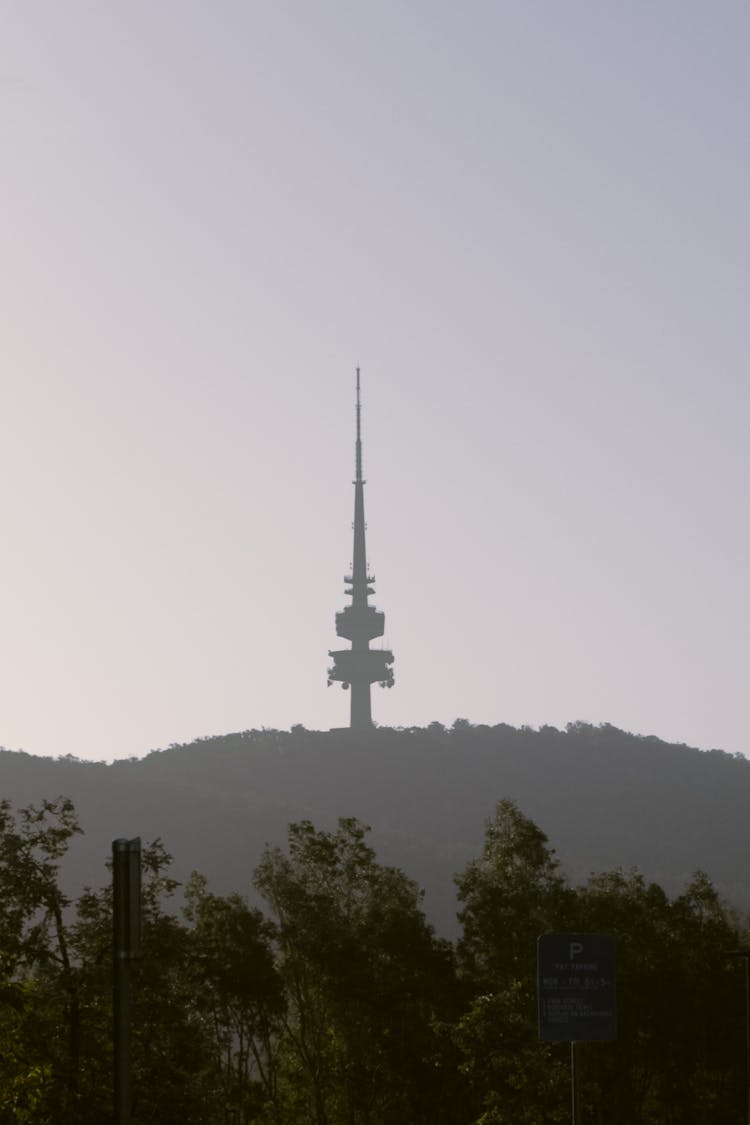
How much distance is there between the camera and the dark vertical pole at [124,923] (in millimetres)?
16109

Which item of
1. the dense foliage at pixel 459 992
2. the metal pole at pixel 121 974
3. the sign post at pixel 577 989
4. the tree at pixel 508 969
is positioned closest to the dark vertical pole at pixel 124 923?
the metal pole at pixel 121 974

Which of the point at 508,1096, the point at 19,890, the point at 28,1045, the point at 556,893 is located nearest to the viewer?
the point at 28,1045

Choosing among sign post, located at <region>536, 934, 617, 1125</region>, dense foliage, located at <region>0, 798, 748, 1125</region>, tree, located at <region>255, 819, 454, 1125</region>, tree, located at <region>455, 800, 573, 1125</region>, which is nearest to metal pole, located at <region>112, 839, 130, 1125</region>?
sign post, located at <region>536, 934, 617, 1125</region>

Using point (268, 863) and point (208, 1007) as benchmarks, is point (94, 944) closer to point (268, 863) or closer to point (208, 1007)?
point (208, 1007)

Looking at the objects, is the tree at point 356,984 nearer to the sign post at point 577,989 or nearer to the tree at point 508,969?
the tree at point 508,969

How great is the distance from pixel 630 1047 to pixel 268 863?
14.4 meters

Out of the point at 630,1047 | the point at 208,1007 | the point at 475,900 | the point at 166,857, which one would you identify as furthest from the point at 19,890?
the point at 630,1047

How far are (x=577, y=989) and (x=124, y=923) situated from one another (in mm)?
7564

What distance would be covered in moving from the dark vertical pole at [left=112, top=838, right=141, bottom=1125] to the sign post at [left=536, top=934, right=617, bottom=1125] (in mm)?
6469

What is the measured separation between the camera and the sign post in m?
21.8

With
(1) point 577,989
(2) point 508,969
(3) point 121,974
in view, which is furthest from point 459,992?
(3) point 121,974

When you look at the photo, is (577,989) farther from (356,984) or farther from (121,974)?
(356,984)

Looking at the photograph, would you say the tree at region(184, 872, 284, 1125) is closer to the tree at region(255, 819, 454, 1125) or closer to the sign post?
the tree at region(255, 819, 454, 1125)

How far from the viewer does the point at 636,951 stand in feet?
204
